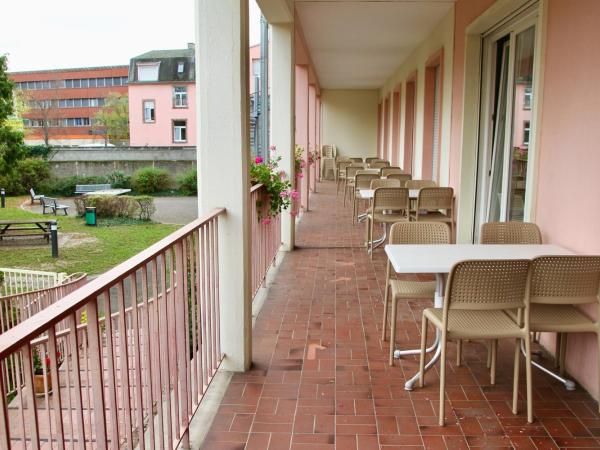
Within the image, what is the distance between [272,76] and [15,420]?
14.8ft

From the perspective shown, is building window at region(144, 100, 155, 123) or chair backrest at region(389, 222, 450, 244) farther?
building window at region(144, 100, 155, 123)

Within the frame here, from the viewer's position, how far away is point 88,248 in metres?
20.6

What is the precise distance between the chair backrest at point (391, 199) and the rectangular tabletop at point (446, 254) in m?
2.82

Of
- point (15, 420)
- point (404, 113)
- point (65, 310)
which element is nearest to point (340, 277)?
point (15, 420)

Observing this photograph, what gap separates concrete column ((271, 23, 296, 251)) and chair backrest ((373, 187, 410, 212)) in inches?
44.2

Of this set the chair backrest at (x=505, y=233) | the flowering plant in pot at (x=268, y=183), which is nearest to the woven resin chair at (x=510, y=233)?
the chair backrest at (x=505, y=233)

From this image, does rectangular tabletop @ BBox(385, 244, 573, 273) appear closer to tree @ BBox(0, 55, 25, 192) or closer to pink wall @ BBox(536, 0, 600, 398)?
pink wall @ BBox(536, 0, 600, 398)

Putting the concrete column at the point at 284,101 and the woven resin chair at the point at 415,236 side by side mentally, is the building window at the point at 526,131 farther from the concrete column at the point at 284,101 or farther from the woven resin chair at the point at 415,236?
the concrete column at the point at 284,101

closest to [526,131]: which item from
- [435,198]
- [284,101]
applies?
[435,198]

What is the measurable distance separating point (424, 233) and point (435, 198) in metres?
2.54

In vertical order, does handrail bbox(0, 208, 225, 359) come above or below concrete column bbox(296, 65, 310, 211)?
below

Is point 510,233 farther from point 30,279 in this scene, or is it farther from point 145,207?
point 145,207

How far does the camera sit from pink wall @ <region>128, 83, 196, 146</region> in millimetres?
25430

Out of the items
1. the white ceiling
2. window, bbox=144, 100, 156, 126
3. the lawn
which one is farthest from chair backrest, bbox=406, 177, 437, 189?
window, bbox=144, 100, 156, 126
